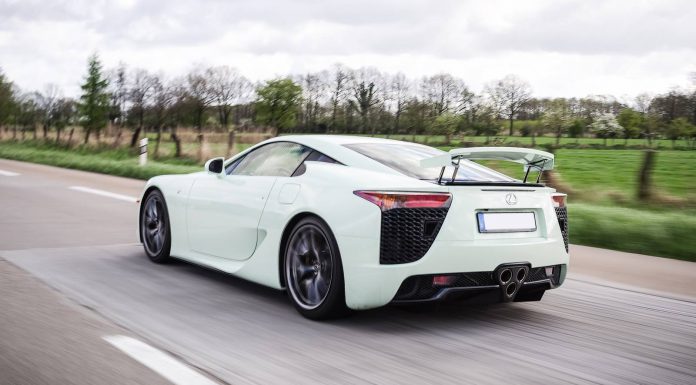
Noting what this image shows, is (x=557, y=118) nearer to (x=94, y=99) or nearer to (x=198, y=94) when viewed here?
(x=198, y=94)

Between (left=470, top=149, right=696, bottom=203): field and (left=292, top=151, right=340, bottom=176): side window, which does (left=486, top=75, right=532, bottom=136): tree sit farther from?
(left=292, top=151, right=340, bottom=176): side window

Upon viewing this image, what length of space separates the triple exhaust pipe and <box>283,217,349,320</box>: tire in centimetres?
92

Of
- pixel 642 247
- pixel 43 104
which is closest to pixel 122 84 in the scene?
pixel 43 104

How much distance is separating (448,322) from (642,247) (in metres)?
4.37

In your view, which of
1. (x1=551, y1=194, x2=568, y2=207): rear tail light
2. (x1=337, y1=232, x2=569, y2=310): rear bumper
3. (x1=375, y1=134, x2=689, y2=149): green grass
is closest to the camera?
(x1=337, y1=232, x2=569, y2=310): rear bumper

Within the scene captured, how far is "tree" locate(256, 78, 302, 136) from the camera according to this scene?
5366 cm

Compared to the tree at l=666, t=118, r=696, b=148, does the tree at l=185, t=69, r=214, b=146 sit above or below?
above

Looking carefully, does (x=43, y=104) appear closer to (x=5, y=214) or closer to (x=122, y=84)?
(x=122, y=84)

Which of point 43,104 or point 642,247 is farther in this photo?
point 43,104

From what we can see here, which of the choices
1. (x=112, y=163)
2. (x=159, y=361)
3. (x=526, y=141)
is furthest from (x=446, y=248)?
(x=526, y=141)

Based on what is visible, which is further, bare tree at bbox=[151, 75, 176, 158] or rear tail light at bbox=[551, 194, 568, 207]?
bare tree at bbox=[151, 75, 176, 158]

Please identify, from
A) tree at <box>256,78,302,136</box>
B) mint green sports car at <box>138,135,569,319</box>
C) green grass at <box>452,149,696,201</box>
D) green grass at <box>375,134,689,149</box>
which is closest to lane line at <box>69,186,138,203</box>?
green grass at <box>452,149,696,201</box>

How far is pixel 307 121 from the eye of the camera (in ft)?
164

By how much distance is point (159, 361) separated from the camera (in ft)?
12.0
